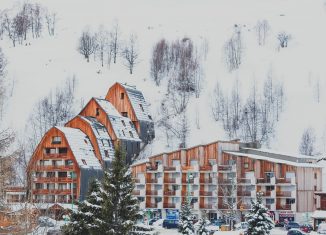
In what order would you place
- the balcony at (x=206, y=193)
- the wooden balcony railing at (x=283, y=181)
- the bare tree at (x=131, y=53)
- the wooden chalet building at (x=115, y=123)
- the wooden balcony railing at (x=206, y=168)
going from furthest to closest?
the bare tree at (x=131, y=53)
the wooden chalet building at (x=115, y=123)
the wooden balcony railing at (x=206, y=168)
the balcony at (x=206, y=193)
the wooden balcony railing at (x=283, y=181)

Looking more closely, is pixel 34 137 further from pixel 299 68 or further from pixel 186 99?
pixel 299 68

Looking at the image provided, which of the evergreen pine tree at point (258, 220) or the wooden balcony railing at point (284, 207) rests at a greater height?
the evergreen pine tree at point (258, 220)

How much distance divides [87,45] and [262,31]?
3411 cm

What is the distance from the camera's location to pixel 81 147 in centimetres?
8794

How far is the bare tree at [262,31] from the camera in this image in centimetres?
→ 13038

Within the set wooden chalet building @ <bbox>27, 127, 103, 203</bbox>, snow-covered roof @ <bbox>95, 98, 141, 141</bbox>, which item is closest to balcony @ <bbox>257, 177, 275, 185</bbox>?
wooden chalet building @ <bbox>27, 127, 103, 203</bbox>

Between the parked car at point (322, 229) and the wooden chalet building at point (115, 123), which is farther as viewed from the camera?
the wooden chalet building at point (115, 123)

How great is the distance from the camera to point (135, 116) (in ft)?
330

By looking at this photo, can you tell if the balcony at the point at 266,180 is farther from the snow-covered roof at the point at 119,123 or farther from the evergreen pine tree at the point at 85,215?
the evergreen pine tree at the point at 85,215

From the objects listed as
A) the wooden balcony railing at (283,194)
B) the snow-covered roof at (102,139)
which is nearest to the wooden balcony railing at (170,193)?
the snow-covered roof at (102,139)

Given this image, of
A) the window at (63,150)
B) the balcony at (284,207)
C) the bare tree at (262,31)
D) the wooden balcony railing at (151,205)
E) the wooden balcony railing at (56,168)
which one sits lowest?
the wooden balcony railing at (151,205)

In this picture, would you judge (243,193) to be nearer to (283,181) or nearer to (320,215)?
(283,181)

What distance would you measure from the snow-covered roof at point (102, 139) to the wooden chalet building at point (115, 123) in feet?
2.38

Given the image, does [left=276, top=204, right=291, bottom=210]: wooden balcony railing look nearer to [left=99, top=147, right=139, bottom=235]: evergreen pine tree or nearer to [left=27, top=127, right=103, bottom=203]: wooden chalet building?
[left=27, top=127, right=103, bottom=203]: wooden chalet building
